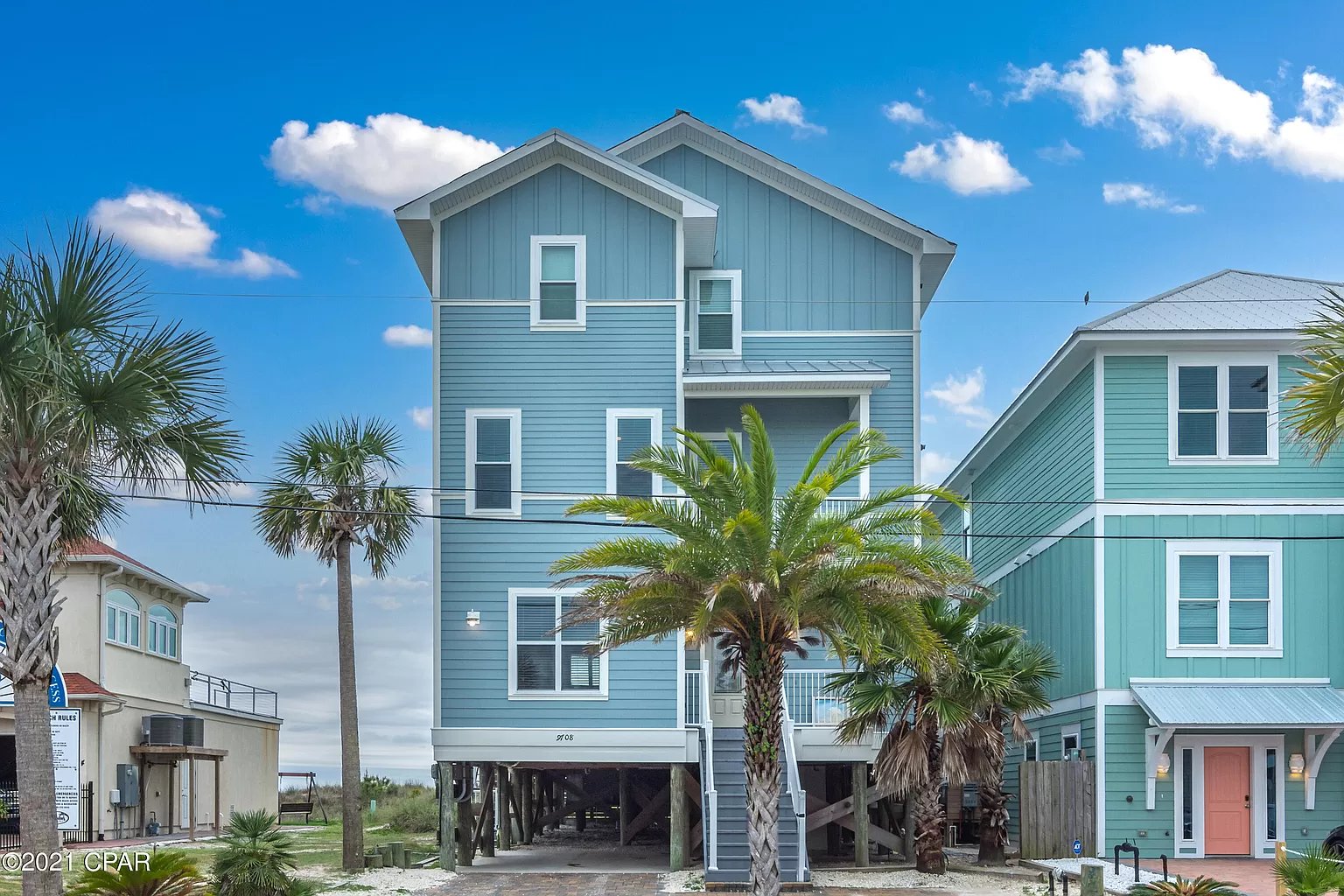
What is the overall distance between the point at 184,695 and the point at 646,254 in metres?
21.6

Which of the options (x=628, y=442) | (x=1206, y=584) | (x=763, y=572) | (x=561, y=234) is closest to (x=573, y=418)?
(x=628, y=442)

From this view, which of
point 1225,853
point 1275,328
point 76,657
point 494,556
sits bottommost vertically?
point 1225,853

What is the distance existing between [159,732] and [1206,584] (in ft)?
81.2

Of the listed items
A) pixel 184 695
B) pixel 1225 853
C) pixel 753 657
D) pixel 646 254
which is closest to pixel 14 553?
pixel 753 657

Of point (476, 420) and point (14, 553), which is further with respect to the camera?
point (476, 420)

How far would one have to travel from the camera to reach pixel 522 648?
2586 centimetres

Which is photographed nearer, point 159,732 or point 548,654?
point 548,654

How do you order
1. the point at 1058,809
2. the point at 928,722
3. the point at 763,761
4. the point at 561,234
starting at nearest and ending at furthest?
1. the point at 763,761
2. the point at 928,722
3. the point at 1058,809
4. the point at 561,234

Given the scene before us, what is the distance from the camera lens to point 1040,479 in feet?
98.6

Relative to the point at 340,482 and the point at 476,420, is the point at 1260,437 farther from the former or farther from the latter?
the point at 340,482

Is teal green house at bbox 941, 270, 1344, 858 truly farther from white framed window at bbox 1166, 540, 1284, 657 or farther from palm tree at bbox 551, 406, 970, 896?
palm tree at bbox 551, 406, 970, 896

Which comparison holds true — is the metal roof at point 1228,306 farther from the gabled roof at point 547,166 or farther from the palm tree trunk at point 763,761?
the palm tree trunk at point 763,761

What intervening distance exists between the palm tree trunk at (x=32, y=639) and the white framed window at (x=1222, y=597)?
17.6 meters

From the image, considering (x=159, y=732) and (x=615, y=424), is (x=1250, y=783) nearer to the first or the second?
(x=615, y=424)
